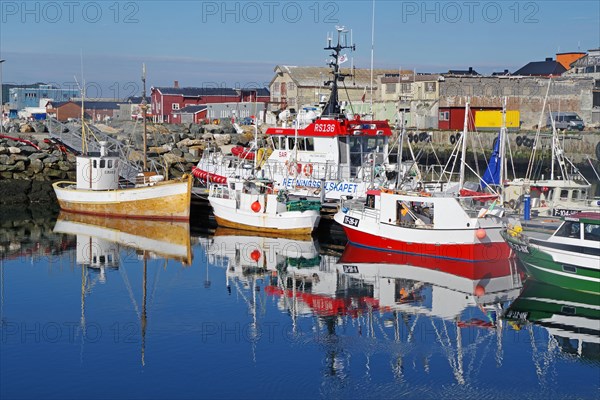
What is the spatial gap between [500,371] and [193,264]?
11.3 m

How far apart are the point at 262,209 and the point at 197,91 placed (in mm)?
45616

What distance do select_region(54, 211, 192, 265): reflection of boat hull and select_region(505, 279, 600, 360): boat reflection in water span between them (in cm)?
962

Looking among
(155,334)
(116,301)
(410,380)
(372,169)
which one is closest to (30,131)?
(372,169)

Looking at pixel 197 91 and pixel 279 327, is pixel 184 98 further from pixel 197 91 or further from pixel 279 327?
pixel 279 327

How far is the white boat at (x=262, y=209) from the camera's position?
2836cm

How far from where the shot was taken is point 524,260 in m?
21.6

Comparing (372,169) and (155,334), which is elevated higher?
(372,169)

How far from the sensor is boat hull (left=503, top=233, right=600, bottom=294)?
2039cm

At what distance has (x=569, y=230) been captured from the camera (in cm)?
2075

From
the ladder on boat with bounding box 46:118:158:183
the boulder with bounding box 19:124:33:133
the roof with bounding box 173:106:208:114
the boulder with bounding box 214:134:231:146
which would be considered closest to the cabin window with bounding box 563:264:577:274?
the ladder on boat with bounding box 46:118:158:183

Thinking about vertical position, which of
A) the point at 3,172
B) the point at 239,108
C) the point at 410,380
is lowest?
the point at 410,380

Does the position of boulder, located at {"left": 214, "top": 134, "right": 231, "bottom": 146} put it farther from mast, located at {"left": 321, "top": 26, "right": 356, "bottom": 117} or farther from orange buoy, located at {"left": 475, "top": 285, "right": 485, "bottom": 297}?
orange buoy, located at {"left": 475, "top": 285, "right": 485, "bottom": 297}

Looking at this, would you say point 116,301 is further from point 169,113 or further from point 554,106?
point 169,113

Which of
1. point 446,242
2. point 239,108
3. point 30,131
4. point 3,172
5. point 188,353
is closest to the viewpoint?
point 188,353
